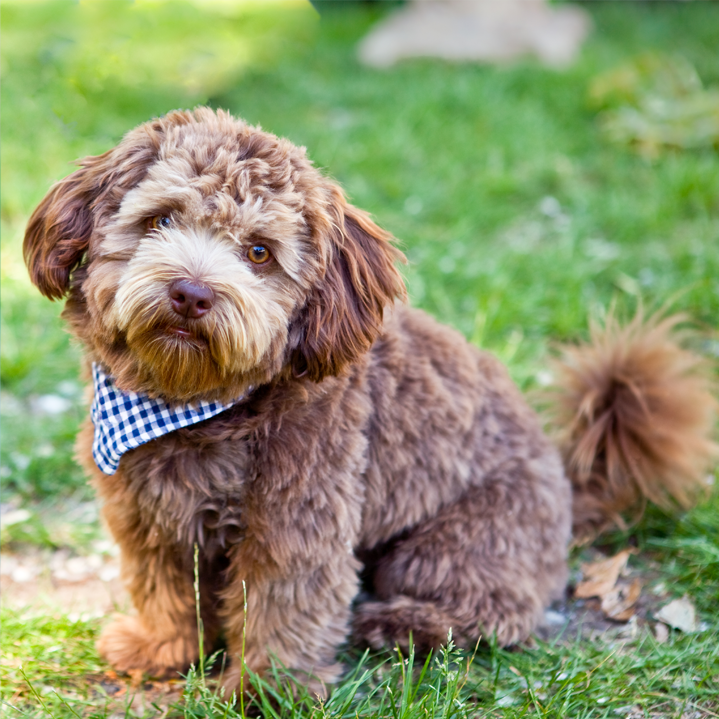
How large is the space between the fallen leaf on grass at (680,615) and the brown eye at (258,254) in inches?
74.2

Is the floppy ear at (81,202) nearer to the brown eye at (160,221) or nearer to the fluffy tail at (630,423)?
the brown eye at (160,221)

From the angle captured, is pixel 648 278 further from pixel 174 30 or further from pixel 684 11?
pixel 684 11

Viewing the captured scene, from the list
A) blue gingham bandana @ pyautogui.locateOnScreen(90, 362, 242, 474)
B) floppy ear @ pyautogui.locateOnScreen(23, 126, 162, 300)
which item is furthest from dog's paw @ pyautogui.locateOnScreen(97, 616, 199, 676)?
floppy ear @ pyautogui.locateOnScreen(23, 126, 162, 300)

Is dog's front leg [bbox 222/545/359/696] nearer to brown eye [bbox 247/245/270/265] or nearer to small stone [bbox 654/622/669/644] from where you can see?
brown eye [bbox 247/245/270/265]

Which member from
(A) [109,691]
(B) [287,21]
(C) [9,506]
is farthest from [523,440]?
(B) [287,21]

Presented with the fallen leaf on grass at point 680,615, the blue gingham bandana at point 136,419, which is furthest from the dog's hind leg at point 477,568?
the blue gingham bandana at point 136,419

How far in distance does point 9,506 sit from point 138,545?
1123mm

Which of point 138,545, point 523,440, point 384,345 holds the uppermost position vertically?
point 384,345

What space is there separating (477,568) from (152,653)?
1.11 m

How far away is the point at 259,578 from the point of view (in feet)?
7.47

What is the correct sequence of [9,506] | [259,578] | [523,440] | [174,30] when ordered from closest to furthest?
[259,578] < [523,440] < [9,506] < [174,30]

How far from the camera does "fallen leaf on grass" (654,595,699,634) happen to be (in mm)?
2672

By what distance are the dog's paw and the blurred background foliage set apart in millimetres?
968

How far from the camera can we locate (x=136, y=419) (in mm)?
2135
